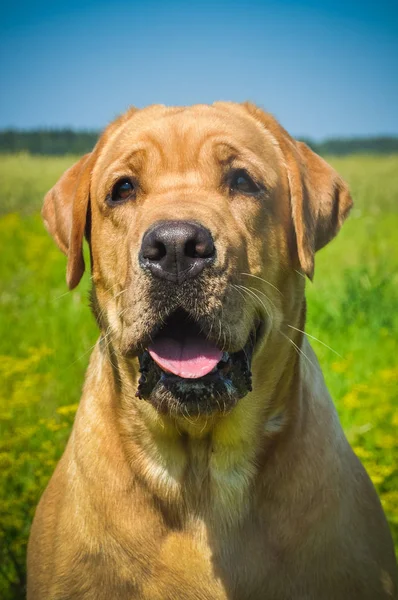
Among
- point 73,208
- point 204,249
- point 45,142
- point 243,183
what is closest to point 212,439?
point 204,249

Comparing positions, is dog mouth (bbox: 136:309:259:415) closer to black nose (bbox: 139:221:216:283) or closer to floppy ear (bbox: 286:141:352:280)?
black nose (bbox: 139:221:216:283)

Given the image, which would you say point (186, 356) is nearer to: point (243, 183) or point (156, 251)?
point (156, 251)

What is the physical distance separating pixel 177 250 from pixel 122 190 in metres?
0.86

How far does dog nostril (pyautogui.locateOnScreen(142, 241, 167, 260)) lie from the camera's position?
114 inches

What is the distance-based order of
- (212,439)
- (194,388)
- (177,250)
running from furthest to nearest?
1. (212,439)
2. (194,388)
3. (177,250)

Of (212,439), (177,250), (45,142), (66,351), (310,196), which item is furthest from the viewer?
(45,142)

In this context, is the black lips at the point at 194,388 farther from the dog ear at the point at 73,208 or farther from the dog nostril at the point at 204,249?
the dog ear at the point at 73,208

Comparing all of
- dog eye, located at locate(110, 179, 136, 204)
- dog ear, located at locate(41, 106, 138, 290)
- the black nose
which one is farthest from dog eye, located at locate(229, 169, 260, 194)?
dog ear, located at locate(41, 106, 138, 290)

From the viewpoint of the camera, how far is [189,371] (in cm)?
315

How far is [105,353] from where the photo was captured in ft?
11.8

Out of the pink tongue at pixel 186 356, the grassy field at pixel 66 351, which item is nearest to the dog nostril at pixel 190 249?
the pink tongue at pixel 186 356

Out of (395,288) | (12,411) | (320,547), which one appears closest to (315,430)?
(320,547)

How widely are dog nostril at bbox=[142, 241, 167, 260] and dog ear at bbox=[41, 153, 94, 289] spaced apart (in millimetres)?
861

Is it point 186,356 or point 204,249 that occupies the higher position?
point 204,249
